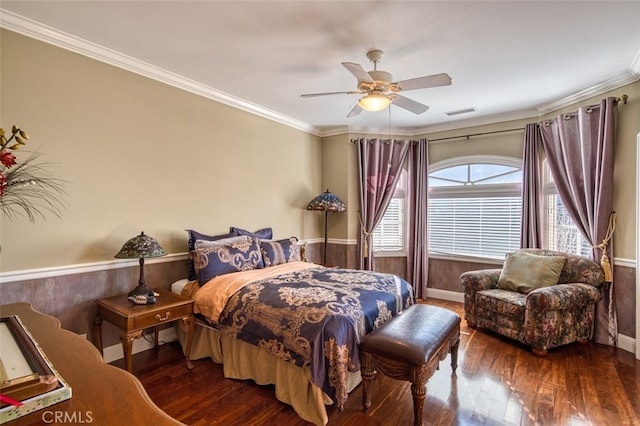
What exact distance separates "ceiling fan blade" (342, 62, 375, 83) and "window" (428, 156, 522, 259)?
2.94 metres

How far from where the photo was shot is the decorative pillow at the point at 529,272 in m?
3.53

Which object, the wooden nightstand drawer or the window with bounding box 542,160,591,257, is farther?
the window with bounding box 542,160,591,257

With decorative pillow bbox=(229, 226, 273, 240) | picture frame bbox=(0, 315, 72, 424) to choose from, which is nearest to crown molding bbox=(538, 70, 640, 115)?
decorative pillow bbox=(229, 226, 273, 240)

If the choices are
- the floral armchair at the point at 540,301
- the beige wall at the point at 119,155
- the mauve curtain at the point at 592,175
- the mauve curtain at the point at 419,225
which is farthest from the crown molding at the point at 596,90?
the beige wall at the point at 119,155

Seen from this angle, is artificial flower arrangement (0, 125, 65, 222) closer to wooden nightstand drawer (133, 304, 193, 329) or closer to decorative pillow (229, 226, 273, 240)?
wooden nightstand drawer (133, 304, 193, 329)

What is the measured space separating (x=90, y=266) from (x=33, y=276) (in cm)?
37

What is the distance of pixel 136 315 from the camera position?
7.93ft

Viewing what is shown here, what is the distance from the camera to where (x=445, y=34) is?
2506 mm

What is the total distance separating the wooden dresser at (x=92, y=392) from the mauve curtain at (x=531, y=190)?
4.64 meters

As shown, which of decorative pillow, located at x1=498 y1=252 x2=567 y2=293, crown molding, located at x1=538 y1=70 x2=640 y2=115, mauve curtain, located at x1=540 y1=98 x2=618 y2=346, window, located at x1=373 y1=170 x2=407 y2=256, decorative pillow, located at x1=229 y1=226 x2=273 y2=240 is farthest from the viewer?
window, located at x1=373 y1=170 x2=407 y2=256

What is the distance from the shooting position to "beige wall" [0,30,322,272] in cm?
241

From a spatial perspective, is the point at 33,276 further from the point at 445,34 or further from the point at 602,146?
the point at 602,146

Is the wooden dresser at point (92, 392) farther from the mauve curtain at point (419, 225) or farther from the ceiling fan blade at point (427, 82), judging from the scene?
the mauve curtain at point (419, 225)

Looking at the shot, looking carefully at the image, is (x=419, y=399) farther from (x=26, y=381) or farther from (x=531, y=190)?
(x=531, y=190)
